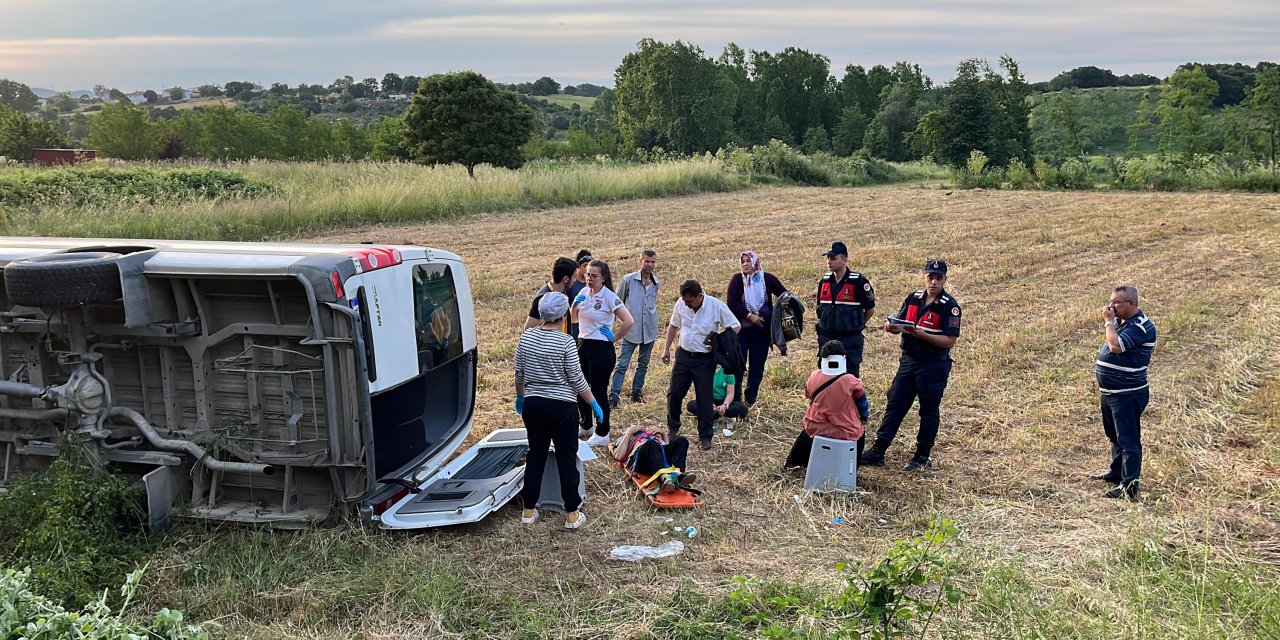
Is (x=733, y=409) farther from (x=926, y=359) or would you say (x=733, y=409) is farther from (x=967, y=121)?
(x=967, y=121)

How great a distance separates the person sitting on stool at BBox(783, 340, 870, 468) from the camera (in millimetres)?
7090

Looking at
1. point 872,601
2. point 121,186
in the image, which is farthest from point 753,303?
point 121,186

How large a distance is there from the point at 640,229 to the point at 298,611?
62.5 ft

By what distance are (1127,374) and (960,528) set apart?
1943mm

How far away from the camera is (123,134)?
41.1 metres

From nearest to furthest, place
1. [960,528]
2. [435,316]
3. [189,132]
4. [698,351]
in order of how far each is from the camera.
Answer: [960,528] → [435,316] → [698,351] → [189,132]

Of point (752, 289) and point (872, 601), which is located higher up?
point (752, 289)

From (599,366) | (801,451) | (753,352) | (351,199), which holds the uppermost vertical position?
(351,199)

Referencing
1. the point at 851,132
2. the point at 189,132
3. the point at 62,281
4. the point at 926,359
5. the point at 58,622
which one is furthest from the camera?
the point at 851,132

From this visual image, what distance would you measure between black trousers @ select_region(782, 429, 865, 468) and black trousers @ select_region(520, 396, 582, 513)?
1.95 m

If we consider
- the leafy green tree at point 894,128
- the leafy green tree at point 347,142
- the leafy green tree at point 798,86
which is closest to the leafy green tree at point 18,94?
the leafy green tree at point 347,142

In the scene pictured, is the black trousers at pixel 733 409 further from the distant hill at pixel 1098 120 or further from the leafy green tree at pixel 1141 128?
the leafy green tree at pixel 1141 128

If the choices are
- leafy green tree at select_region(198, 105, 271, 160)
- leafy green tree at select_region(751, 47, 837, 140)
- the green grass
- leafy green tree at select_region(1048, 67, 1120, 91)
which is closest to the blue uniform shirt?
the green grass

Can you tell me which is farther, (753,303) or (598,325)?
(753,303)
